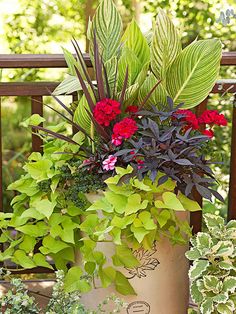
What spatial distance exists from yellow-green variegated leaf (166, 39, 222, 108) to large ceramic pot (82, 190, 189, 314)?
1.33 ft

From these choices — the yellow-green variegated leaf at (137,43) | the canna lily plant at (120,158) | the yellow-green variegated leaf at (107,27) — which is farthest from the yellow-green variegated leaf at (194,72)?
the yellow-green variegated leaf at (107,27)

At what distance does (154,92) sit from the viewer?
2.68 m

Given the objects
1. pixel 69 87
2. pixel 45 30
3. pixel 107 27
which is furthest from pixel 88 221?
pixel 45 30

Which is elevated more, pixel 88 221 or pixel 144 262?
pixel 88 221

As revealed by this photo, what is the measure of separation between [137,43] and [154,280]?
811 mm

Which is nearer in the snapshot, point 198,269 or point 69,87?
point 198,269

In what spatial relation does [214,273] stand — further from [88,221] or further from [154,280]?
[88,221]

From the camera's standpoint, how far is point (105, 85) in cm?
271

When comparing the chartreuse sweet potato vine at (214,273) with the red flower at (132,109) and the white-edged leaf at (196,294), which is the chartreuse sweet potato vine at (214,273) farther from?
the red flower at (132,109)

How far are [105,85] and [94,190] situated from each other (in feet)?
1.19

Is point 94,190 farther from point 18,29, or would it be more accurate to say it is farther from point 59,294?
point 18,29

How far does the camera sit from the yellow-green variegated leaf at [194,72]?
105 inches

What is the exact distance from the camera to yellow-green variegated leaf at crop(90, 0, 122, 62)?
2768 mm

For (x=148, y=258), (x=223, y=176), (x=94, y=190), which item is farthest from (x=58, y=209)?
(x=223, y=176)
